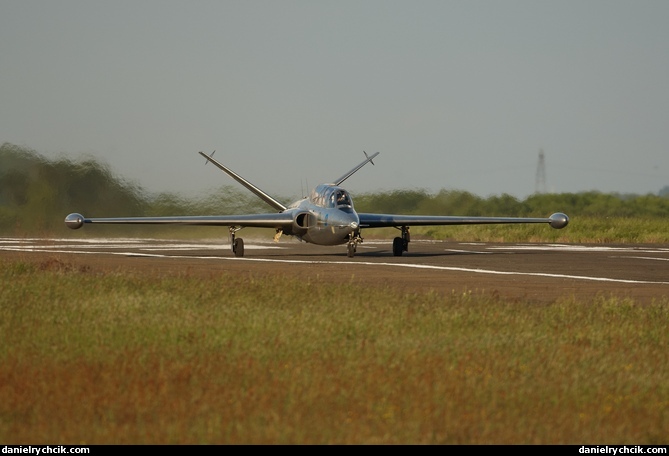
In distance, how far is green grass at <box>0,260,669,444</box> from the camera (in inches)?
277

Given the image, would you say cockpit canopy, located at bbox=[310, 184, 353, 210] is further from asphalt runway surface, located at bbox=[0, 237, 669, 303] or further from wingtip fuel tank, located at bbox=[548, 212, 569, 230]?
wingtip fuel tank, located at bbox=[548, 212, 569, 230]

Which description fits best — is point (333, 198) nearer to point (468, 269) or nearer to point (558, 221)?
point (468, 269)

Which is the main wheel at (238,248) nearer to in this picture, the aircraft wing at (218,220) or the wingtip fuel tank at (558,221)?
the aircraft wing at (218,220)

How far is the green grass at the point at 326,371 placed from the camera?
277 inches

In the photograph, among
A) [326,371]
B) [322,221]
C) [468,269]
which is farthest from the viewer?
[322,221]

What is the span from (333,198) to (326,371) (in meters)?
22.7

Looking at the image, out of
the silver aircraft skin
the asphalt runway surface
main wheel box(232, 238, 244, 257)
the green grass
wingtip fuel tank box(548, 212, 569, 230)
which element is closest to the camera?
the green grass

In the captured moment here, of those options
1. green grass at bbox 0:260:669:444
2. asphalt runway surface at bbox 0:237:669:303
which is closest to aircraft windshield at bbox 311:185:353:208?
asphalt runway surface at bbox 0:237:669:303

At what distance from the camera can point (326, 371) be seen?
8.98m

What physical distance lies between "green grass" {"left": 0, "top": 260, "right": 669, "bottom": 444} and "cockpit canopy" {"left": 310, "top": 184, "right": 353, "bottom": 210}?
1662cm

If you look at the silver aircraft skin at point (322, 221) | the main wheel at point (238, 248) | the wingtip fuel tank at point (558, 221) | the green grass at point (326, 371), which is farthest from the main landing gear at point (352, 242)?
the green grass at point (326, 371)

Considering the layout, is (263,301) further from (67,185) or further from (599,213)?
(599,213)

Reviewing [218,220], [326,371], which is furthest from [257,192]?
[326,371]

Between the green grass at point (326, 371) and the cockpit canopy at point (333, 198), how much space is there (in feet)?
54.5
